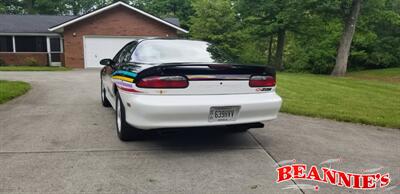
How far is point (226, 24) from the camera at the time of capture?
85.9 feet

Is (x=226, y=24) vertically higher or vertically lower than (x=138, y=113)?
higher

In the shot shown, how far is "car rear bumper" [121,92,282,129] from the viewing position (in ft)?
11.5

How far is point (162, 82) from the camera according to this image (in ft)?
11.7

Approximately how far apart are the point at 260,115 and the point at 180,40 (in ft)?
6.81

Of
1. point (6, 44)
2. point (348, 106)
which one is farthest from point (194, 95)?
point (6, 44)

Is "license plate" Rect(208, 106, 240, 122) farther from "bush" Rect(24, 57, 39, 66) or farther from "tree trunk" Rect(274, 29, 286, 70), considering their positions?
"tree trunk" Rect(274, 29, 286, 70)

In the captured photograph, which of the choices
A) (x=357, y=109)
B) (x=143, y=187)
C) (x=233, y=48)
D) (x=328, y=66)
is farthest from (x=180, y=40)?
(x=328, y=66)

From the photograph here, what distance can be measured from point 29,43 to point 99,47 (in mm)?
6196

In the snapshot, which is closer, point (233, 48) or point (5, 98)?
point (5, 98)

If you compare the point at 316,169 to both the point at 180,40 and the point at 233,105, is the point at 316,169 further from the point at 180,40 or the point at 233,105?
the point at 180,40

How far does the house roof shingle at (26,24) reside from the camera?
73.6 ft

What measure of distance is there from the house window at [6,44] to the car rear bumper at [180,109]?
22838 mm

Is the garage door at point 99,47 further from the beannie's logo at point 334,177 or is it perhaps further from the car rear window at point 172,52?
the beannie's logo at point 334,177

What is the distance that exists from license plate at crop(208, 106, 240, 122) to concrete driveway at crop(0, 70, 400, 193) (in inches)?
19.0
